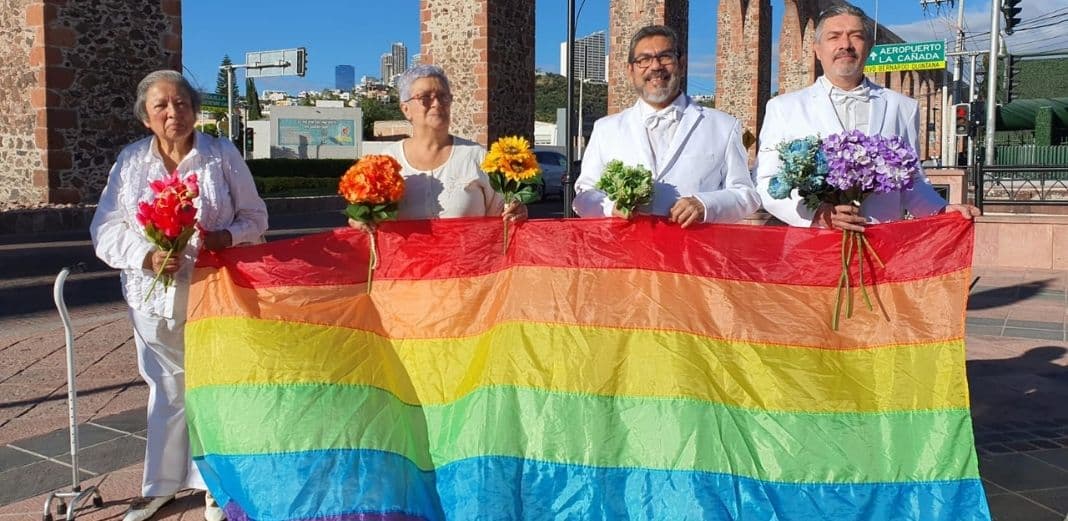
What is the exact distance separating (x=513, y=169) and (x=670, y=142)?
703 millimetres

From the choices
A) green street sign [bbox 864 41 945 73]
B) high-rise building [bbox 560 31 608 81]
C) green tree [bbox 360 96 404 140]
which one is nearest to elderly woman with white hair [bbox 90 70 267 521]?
high-rise building [bbox 560 31 608 81]

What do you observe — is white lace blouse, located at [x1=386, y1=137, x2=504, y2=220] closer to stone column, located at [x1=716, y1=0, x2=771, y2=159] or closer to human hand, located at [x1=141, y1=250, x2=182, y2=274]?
human hand, located at [x1=141, y1=250, x2=182, y2=274]

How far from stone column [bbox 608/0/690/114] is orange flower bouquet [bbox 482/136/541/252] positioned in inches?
734

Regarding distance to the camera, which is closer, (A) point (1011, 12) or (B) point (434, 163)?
(B) point (434, 163)

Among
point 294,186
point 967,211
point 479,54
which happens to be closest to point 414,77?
point 967,211

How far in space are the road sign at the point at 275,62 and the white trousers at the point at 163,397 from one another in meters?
30.9

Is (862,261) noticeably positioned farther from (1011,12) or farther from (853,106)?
(1011,12)

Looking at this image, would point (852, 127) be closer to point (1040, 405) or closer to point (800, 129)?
point (800, 129)

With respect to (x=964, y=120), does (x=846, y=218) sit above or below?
below

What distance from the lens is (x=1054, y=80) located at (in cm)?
6012

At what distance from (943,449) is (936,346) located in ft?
1.19

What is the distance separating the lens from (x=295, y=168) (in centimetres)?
2936

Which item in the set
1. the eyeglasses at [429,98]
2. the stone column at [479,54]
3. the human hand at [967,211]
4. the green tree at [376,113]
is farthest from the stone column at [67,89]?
the green tree at [376,113]

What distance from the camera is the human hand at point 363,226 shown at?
11.1 ft
